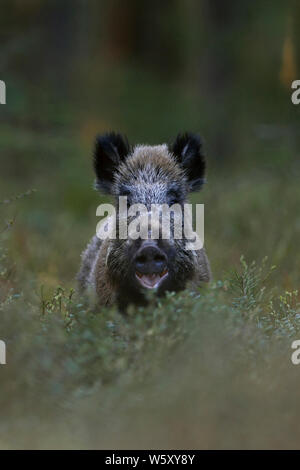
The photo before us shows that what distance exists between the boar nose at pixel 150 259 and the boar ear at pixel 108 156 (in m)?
1.53

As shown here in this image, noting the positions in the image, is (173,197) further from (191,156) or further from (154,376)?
(154,376)

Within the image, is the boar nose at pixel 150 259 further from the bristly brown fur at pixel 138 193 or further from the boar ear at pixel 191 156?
the boar ear at pixel 191 156

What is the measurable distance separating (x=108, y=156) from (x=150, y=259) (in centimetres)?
168

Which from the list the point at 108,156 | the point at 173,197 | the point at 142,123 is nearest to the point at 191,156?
the point at 173,197

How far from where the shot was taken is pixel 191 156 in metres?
7.20

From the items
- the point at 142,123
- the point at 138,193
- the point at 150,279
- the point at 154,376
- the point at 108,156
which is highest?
the point at 142,123

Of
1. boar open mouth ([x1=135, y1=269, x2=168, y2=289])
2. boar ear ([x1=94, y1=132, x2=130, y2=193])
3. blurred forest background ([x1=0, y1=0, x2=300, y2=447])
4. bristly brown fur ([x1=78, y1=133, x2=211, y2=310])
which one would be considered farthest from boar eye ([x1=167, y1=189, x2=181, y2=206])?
blurred forest background ([x1=0, y1=0, x2=300, y2=447])

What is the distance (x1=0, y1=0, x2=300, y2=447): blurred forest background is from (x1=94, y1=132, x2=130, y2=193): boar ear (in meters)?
0.75

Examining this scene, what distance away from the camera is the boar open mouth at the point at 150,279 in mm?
5886

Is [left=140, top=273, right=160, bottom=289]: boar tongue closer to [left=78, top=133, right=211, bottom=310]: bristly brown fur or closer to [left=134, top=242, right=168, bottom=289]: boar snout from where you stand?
[left=134, top=242, right=168, bottom=289]: boar snout

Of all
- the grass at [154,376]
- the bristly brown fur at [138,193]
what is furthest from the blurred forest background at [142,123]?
the bristly brown fur at [138,193]

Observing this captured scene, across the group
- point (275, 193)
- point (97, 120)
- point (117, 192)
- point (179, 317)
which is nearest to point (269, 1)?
point (97, 120)

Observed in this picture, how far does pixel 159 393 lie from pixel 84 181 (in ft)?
39.3
